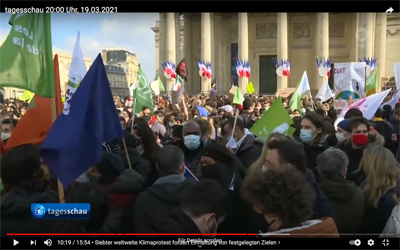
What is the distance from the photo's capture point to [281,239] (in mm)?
3447

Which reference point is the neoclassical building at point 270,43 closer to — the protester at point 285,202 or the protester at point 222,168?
the protester at point 222,168

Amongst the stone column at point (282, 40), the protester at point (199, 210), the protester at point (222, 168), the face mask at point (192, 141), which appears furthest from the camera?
the stone column at point (282, 40)

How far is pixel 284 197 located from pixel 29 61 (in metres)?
2.76

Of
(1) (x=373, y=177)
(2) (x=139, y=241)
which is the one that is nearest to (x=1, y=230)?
(2) (x=139, y=241)

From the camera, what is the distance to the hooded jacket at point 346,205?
3852 millimetres

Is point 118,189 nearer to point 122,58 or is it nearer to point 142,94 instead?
point 142,94

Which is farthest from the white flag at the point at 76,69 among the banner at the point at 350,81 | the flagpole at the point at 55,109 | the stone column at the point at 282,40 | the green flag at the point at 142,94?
the stone column at the point at 282,40

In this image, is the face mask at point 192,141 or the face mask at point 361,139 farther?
the face mask at point 192,141

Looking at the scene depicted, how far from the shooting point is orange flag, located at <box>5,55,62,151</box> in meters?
4.24

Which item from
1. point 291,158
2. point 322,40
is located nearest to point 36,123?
point 291,158

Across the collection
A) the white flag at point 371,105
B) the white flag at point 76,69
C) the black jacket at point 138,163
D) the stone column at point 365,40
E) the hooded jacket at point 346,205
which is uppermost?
the stone column at point 365,40

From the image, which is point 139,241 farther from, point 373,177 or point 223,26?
point 223,26

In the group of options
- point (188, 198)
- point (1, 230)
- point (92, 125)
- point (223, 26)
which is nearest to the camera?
point (188, 198)

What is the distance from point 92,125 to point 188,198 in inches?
48.7
